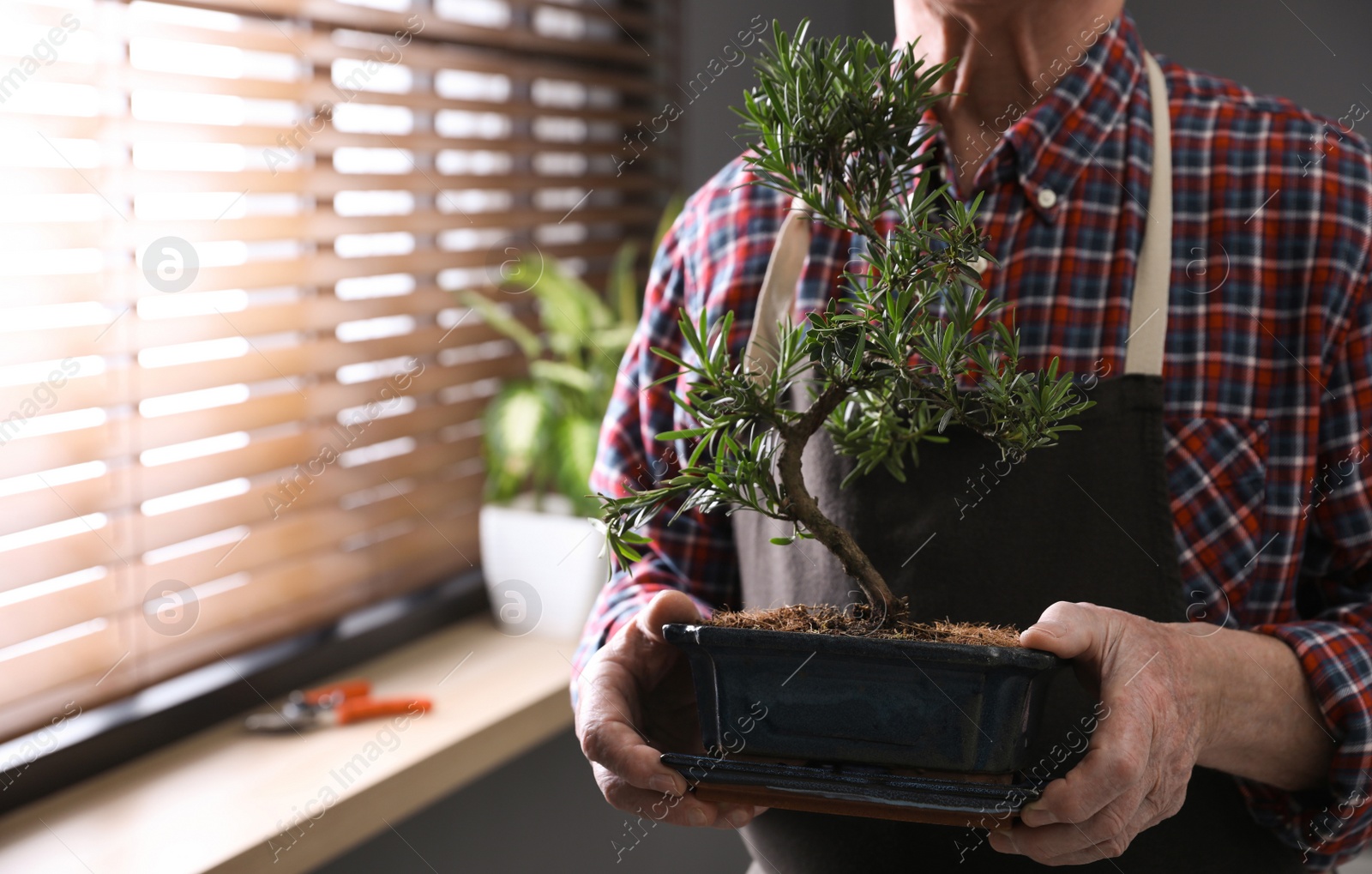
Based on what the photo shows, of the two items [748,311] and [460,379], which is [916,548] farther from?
[460,379]

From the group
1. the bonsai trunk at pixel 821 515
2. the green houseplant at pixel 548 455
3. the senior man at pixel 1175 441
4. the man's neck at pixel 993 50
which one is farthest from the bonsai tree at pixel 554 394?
the bonsai trunk at pixel 821 515

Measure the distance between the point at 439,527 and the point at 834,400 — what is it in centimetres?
123

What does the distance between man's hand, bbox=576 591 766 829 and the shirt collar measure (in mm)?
450

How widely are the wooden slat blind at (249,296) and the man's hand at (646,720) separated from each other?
29.3 inches

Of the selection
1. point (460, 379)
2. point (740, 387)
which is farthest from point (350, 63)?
point (740, 387)

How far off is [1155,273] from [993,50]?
22 centimetres

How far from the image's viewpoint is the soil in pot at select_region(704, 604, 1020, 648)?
64 centimetres

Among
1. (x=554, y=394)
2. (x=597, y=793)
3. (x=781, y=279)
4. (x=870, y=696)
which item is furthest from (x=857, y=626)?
(x=597, y=793)

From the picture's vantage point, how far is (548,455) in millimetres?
1714

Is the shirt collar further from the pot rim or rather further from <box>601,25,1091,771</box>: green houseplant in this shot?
the pot rim

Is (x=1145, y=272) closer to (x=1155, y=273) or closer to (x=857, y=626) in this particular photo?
(x=1155, y=273)

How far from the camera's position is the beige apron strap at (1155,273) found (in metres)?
0.83

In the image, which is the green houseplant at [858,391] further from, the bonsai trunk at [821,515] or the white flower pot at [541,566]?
the white flower pot at [541,566]

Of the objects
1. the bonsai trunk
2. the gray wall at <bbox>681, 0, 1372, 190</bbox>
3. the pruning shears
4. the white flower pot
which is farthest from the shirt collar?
the pruning shears
